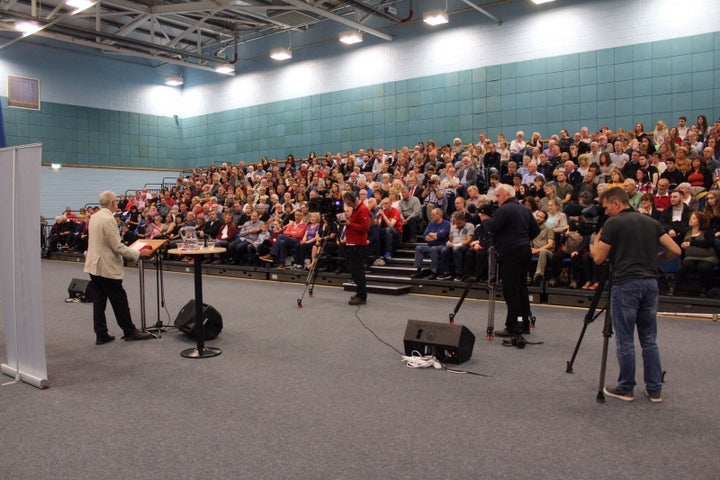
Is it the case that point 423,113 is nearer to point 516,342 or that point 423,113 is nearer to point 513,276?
point 513,276

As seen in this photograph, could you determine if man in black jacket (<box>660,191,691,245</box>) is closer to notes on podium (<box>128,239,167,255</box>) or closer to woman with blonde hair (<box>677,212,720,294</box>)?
woman with blonde hair (<box>677,212,720,294</box>)

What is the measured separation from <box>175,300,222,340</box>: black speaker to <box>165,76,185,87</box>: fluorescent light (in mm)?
17085

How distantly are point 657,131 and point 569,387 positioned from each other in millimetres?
8378

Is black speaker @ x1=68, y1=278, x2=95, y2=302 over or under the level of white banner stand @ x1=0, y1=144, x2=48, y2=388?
under

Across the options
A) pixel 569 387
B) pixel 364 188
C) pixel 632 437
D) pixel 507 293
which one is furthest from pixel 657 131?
pixel 632 437

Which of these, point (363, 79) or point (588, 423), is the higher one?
point (363, 79)

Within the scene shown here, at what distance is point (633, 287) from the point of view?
364cm

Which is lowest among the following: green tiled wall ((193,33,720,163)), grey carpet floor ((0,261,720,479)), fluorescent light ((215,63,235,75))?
grey carpet floor ((0,261,720,479))

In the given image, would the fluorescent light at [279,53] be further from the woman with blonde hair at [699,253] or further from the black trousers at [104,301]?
the woman with blonde hair at [699,253]

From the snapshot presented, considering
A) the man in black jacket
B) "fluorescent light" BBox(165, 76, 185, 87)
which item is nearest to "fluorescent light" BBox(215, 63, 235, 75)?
"fluorescent light" BBox(165, 76, 185, 87)

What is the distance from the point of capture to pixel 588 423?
3.33 meters

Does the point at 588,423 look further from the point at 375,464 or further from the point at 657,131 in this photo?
the point at 657,131

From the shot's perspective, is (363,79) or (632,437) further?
(363,79)

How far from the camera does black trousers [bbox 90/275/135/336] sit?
215 inches
